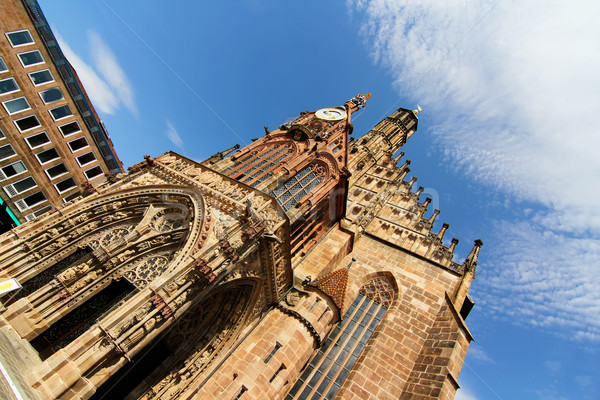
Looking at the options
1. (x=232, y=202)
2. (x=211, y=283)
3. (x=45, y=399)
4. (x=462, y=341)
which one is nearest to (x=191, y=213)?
(x=232, y=202)

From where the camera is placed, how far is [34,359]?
7602 millimetres

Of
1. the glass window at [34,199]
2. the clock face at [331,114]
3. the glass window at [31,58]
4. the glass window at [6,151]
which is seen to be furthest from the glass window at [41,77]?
the clock face at [331,114]

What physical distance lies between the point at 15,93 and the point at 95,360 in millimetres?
19330

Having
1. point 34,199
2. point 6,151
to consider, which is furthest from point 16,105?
point 34,199

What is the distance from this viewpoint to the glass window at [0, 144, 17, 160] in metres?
19.1

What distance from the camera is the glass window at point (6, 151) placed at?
1905cm

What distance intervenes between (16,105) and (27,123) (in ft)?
3.73

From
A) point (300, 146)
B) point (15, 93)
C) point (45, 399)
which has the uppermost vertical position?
point (300, 146)

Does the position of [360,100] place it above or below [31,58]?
above

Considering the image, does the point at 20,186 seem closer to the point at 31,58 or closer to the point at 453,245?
the point at 31,58

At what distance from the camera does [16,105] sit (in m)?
19.3

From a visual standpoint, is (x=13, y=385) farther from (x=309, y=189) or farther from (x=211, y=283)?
(x=309, y=189)

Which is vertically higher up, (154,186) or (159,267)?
(154,186)

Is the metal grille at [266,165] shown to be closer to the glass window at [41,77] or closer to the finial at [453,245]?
the finial at [453,245]
